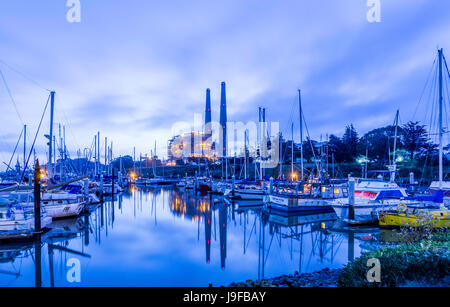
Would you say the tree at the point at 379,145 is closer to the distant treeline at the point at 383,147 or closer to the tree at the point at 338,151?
the distant treeline at the point at 383,147

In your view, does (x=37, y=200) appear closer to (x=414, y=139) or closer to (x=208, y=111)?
(x=414, y=139)

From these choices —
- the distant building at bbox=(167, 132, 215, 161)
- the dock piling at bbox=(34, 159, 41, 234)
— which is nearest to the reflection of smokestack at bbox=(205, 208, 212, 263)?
the dock piling at bbox=(34, 159, 41, 234)

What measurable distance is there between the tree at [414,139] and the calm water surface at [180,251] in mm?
41997

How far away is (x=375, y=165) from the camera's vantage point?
53.8 meters

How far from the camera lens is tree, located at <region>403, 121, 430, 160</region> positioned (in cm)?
5116

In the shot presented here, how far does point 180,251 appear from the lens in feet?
45.4

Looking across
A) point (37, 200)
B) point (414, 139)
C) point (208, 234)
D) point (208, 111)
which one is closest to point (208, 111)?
point (208, 111)

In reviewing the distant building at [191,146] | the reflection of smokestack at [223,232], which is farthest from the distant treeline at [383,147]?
the distant building at [191,146]

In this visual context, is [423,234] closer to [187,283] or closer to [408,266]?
[408,266]

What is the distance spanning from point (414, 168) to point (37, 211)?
55.4 metres

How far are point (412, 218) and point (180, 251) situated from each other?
42.0ft

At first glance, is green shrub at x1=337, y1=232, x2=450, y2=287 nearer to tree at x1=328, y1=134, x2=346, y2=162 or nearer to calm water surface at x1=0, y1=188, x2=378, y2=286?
calm water surface at x1=0, y1=188, x2=378, y2=286

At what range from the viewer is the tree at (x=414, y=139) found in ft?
168
